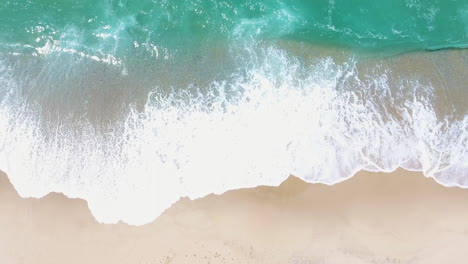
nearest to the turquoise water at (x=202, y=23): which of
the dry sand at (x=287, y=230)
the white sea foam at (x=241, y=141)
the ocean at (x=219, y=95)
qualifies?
the ocean at (x=219, y=95)

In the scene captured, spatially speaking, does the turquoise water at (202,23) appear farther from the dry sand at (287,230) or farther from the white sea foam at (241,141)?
the dry sand at (287,230)

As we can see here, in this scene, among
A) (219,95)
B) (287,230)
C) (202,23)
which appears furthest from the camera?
(202,23)

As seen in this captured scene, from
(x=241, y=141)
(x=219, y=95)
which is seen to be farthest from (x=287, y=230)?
(x=219, y=95)

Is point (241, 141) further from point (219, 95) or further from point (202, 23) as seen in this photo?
point (202, 23)

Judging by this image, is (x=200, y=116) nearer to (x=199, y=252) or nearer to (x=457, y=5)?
(x=199, y=252)

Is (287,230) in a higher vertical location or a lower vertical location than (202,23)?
lower

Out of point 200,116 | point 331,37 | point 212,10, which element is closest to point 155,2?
point 212,10
